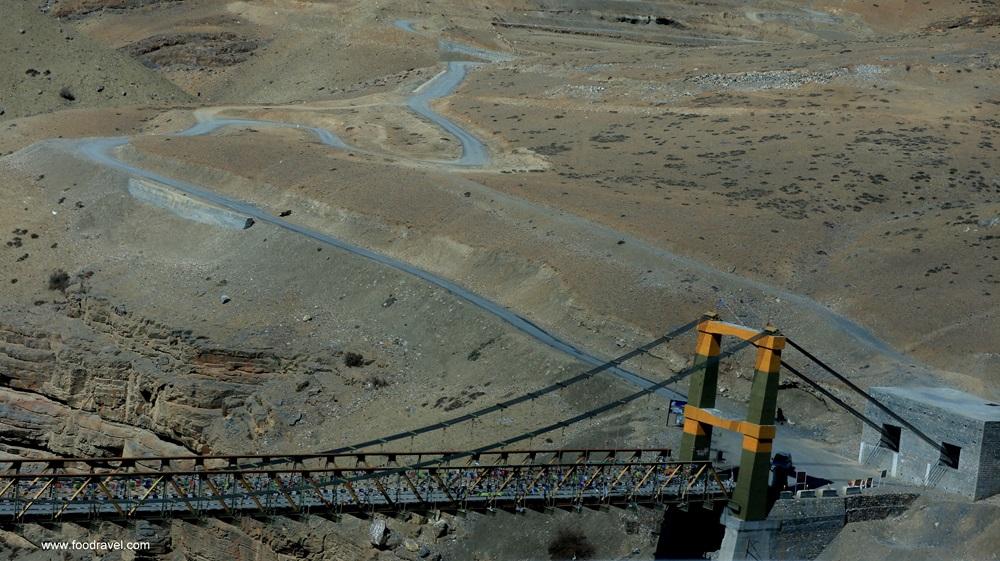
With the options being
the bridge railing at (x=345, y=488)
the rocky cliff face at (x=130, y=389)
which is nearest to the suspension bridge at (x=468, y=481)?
the bridge railing at (x=345, y=488)

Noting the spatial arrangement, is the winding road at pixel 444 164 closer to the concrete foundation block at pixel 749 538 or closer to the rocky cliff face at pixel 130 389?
the concrete foundation block at pixel 749 538

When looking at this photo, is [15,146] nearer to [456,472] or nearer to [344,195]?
[344,195]

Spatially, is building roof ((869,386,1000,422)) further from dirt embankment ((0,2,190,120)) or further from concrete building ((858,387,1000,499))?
dirt embankment ((0,2,190,120))

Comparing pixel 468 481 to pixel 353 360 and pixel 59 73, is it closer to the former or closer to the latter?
pixel 353 360

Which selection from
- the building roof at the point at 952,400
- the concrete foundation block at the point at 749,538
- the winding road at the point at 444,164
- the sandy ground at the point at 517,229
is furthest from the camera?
the winding road at the point at 444,164

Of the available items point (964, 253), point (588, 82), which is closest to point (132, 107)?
point (588, 82)
